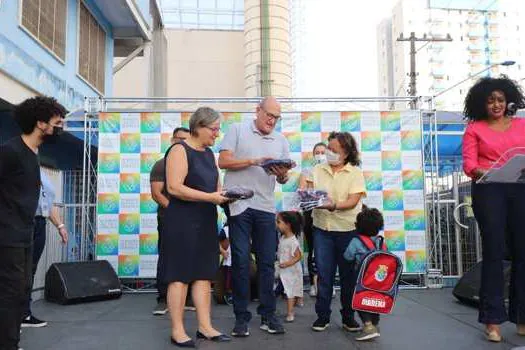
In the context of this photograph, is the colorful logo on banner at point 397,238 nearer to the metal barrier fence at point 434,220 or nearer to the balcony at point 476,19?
the metal barrier fence at point 434,220

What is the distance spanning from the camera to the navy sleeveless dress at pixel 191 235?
357 cm

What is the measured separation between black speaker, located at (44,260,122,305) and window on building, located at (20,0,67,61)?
4.49m

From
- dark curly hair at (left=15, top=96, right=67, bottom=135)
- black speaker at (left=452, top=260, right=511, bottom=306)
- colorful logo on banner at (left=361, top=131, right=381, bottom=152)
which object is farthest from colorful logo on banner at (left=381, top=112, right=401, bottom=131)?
dark curly hair at (left=15, top=96, right=67, bottom=135)

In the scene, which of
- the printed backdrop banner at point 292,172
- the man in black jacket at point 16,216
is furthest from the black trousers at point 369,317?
the printed backdrop banner at point 292,172

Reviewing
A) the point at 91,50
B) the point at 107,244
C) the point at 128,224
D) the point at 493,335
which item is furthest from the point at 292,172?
the point at 91,50

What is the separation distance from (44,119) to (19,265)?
2.89 feet

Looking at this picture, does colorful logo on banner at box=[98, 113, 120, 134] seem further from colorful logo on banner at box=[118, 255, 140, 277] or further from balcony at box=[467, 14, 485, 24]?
balcony at box=[467, 14, 485, 24]

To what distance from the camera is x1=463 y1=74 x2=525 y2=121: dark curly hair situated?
3785mm

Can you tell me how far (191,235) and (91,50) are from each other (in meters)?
9.94

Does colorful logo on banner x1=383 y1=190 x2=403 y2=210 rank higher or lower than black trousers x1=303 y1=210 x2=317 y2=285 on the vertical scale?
higher

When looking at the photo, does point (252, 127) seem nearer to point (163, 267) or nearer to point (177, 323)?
point (163, 267)

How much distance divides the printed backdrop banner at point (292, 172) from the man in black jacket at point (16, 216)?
3730 mm

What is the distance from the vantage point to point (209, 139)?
148 inches

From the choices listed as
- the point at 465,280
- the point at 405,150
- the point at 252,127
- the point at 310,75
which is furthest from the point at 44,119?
the point at 310,75
